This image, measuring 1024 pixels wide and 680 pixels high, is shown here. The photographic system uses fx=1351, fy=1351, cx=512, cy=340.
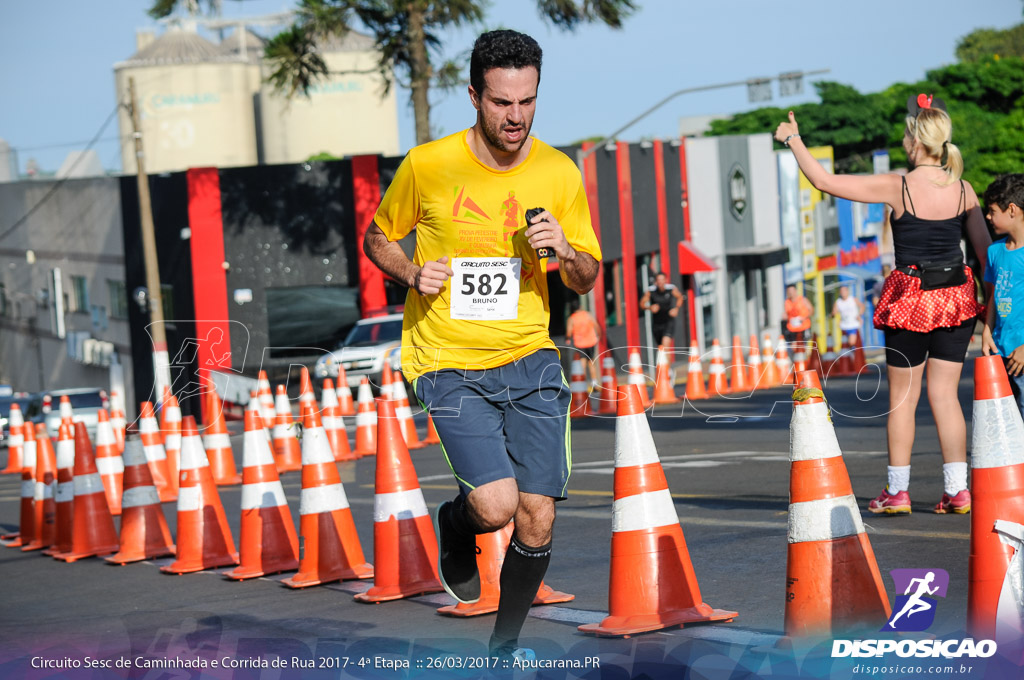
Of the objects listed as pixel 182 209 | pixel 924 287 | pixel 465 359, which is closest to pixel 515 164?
pixel 465 359

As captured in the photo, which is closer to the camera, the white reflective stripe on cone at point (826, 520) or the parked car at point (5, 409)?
the white reflective stripe on cone at point (826, 520)

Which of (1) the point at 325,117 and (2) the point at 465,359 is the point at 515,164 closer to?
(2) the point at 465,359

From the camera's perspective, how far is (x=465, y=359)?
15.6ft

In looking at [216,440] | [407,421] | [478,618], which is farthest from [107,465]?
[478,618]

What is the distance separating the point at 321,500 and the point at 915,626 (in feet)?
11.5

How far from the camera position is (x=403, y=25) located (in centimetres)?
3238

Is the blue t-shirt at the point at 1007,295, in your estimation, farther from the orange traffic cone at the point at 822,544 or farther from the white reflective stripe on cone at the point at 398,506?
the white reflective stripe on cone at the point at 398,506

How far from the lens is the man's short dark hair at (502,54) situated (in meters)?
4.68

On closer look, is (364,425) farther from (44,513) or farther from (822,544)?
(822,544)

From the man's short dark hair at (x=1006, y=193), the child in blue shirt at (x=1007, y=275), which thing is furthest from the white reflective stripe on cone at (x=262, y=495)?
the man's short dark hair at (x=1006, y=193)

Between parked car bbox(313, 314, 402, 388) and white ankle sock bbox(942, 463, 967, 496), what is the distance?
17.9 m

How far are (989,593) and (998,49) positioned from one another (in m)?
93.3

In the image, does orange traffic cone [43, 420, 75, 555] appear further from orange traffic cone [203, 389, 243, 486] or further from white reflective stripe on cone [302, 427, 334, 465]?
white reflective stripe on cone [302, 427, 334, 465]

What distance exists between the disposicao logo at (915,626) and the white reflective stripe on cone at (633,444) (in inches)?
43.7
